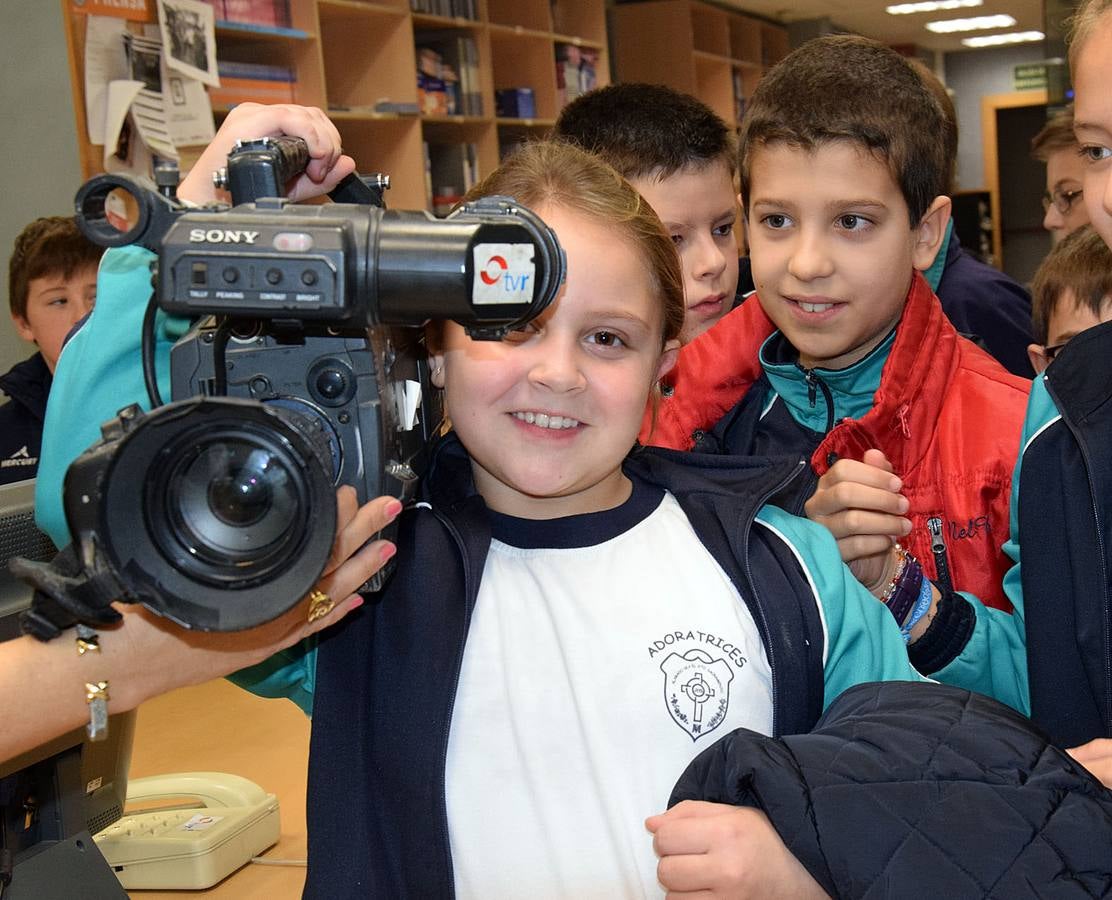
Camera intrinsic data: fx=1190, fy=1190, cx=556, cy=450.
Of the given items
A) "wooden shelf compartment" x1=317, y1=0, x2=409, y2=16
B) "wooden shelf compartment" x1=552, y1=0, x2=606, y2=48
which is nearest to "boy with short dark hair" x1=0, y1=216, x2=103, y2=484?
"wooden shelf compartment" x1=317, y1=0, x2=409, y2=16

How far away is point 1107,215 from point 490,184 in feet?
2.09

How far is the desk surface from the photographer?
57.5 inches

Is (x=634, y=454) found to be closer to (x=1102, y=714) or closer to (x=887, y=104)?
(x=1102, y=714)

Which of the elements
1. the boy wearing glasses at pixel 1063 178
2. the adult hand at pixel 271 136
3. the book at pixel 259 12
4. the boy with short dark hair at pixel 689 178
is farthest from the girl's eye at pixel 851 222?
the book at pixel 259 12

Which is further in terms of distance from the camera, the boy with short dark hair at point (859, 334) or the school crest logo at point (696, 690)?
the boy with short dark hair at point (859, 334)

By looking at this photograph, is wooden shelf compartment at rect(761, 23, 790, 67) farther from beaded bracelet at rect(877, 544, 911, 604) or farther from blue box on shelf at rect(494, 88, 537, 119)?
beaded bracelet at rect(877, 544, 911, 604)

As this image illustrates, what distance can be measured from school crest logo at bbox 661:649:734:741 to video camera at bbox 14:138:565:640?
1.43 ft

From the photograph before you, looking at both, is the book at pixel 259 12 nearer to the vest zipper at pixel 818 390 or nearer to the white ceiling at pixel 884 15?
the vest zipper at pixel 818 390

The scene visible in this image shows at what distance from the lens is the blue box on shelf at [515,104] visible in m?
5.74

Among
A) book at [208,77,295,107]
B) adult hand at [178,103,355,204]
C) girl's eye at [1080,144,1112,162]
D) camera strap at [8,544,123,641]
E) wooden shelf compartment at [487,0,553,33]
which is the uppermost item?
wooden shelf compartment at [487,0,553,33]

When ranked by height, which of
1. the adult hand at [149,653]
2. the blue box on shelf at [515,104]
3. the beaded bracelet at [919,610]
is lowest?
the beaded bracelet at [919,610]

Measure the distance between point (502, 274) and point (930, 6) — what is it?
9989 millimetres

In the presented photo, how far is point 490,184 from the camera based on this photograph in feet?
4.33

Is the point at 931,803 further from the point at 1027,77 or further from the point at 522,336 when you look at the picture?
the point at 1027,77
